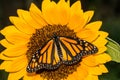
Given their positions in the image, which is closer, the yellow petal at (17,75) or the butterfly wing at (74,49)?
the butterfly wing at (74,49)

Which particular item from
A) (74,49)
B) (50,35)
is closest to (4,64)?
(50,35)

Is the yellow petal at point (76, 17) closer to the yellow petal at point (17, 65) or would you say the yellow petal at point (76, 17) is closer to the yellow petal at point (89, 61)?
the yellow petal at point (89, 61)

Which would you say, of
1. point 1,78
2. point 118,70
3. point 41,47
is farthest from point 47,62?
point 118,70

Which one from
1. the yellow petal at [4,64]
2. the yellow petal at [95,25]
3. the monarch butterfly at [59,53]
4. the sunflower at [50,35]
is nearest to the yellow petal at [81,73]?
the sunflower at [50,35]

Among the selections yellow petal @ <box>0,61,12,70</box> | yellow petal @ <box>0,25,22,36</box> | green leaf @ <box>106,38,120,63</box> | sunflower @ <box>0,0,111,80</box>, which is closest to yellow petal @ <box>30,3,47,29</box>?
sunflower @ <box>0,0,111,80</box>

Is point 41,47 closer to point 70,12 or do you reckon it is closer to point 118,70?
point 70,12

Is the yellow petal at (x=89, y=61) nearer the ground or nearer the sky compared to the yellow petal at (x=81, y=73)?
nearer the sky

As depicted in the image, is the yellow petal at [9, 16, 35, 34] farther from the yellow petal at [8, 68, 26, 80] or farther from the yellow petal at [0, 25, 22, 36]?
the yellow petal at [8, 68, 26, 80]
